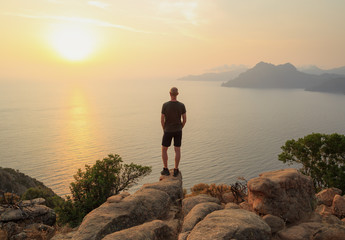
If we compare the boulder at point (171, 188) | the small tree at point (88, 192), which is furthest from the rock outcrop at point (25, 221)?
the boulder at point (171, 188)

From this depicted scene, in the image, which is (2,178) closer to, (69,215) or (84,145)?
(69,215)

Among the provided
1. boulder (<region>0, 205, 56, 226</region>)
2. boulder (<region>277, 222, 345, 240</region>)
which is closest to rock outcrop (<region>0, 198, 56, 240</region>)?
boulder (<region>0, 205, 56, 226</region>)

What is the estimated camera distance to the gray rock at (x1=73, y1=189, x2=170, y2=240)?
6.31 metres

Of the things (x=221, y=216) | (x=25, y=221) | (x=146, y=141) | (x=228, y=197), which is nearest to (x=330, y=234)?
(x=221, y=216)

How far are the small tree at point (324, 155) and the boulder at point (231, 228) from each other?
1532 cm

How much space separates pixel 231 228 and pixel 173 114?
239 inches

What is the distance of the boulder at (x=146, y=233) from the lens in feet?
18.6

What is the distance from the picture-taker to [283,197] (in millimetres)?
7852

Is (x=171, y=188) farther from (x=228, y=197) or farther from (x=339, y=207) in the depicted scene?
(x=339, y=207)

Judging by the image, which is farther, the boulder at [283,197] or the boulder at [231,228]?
the boulder at [283,197]

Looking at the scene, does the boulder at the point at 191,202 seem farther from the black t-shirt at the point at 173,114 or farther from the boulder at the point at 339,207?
the boulder at the point at 339,207

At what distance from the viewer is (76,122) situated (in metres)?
147

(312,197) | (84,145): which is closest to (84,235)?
(312,197)

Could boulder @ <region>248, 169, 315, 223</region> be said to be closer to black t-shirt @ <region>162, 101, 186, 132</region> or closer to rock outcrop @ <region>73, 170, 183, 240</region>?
rock outcrop @ <region>73, 170, 183, 240</region>
